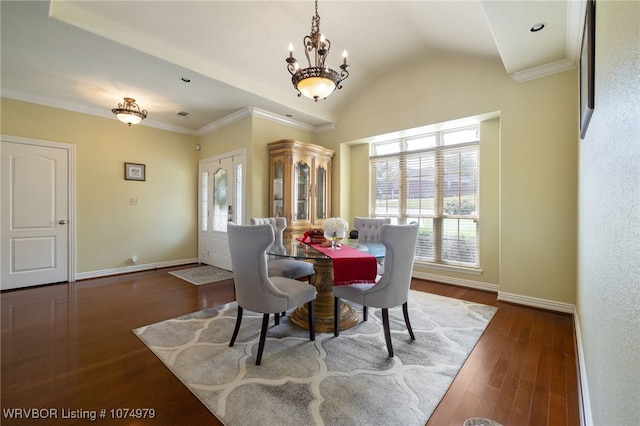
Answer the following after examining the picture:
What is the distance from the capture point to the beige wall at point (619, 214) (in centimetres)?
63

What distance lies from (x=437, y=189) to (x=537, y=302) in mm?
1922

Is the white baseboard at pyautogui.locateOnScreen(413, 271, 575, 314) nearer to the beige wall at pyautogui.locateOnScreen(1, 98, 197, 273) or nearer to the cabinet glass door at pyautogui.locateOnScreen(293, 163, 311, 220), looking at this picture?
the cabinet glass door at pyautogui.locateOnScreen(293, 163, 311, 220)

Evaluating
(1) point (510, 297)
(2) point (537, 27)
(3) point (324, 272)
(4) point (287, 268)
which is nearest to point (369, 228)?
(3) point (324, 272)

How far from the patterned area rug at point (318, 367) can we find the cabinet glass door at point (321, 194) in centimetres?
239

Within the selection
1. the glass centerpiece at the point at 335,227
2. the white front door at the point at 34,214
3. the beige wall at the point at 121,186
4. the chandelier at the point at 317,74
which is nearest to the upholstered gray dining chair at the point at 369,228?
the glass centerpiece at the point at 335,227

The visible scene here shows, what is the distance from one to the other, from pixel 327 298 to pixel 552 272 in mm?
2533

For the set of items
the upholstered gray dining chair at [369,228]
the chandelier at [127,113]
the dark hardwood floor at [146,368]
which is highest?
the chandelier at [127,113]

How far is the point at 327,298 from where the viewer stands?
2.81 metres

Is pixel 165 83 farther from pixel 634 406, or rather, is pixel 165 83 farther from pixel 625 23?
pixel 634 406

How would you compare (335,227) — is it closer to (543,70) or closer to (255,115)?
(255,115)

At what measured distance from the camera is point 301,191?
4613mm

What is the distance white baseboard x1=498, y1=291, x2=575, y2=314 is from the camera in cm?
289

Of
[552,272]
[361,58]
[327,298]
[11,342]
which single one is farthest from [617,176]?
[11,342]

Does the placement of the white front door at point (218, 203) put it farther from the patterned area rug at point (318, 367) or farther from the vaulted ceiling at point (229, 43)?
the patterned area rug at point (318, 367)
